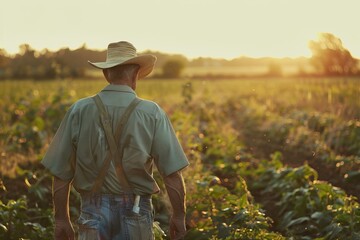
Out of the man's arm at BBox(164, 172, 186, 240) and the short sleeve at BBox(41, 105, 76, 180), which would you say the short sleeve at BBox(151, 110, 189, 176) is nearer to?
the man's arm at BBox(164, 172, 186, 240)

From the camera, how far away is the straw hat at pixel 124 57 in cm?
344

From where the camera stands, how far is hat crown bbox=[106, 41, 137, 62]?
352 centimetres

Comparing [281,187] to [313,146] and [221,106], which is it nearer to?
[313,146]

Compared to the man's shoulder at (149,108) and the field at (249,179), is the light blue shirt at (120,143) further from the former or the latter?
the field at (249,179)

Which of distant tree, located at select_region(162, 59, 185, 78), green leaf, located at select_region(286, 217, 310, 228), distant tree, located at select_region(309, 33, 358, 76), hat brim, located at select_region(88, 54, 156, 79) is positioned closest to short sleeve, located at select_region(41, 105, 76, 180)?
hat brim, located at select_region(88, 54, 156, 79)

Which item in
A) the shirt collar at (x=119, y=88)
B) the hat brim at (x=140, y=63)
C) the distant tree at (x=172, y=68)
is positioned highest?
the hat brim at (x=140, y=63)

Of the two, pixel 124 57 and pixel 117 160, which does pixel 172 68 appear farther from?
pixel 117 160

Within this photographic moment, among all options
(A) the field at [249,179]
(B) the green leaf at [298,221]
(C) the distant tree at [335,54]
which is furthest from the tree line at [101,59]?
(B) the green leaf at [298,221]

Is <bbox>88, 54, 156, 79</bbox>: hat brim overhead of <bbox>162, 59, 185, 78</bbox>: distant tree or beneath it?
overhead

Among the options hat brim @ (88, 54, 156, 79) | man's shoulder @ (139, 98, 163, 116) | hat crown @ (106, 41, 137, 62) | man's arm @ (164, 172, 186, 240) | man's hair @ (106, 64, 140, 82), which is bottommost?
man's arm @ (164, 172, 186, 240)

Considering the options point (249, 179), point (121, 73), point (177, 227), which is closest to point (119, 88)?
point (121, 73)

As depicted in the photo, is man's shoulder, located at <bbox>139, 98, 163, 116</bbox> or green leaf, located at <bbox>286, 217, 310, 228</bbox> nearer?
man's shoulder, located at <bbox>139, 98, 163, 116</bbox>

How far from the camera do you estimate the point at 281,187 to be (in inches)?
272

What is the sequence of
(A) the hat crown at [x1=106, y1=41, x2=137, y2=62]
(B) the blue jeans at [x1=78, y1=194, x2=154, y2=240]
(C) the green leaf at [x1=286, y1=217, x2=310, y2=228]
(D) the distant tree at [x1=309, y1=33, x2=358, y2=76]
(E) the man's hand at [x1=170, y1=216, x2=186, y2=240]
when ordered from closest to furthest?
(B) the blue jeans at [x1=78, y1=194, x2=154, y2=240], (E) the man's hand at [x1=170, y1=216, x2=186, y2=240], (A) the hat crown at [x1=106, y1=41, x2=137, y2=62], (C) the green leaf at [x1=286, y1=217, x2=310, y2=228], (D) the distant tree at [x1=309, y1=33, x2=358, y2=76]
